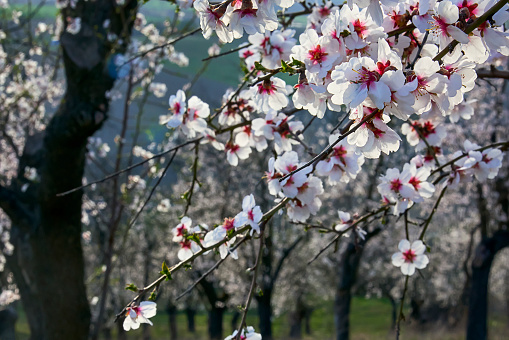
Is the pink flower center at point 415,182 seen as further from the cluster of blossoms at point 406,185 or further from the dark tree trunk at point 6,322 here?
the dark tree trunk at point 6,322

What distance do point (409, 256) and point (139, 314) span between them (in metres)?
1.10

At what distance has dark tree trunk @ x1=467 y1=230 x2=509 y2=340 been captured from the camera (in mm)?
8938

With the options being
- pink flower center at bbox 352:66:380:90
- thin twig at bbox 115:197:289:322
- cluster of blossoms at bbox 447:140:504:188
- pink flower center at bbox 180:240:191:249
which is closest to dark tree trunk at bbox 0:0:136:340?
pink flower center at bbox 180:240:191:249

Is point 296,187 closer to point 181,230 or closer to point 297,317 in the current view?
point 181,230

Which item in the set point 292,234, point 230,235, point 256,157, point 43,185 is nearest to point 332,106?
point 230,235

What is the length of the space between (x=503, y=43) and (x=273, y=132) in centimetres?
96

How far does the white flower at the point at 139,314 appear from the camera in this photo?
132 cm

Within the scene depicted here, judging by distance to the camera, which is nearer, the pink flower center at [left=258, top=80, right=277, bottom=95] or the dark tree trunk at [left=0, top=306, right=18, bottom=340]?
the pink flower center at [left=258, top=80, right=277, bottom=95]

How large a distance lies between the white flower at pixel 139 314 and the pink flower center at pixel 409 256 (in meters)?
1.06

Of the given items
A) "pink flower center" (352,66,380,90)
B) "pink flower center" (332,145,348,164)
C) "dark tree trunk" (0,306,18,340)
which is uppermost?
"dark tree trunk" (0,306,18,340)

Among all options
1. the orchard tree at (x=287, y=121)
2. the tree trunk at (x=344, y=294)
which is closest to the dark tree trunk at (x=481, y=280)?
Result: the tree trunk at (x=344, y=294)

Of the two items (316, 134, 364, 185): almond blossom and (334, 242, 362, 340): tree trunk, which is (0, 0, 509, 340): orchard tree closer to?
(316, 134, 364, 185): almond blossom

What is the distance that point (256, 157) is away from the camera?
12672 mm

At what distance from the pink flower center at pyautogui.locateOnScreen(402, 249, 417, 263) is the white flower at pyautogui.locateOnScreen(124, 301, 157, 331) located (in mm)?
1062
